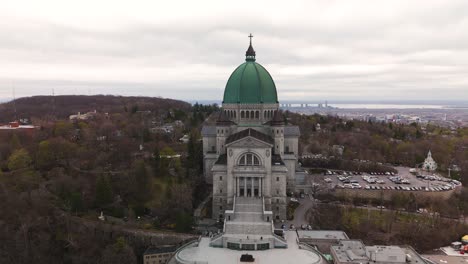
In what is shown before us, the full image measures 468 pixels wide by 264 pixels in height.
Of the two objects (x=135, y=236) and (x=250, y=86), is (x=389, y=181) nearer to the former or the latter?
(x=250, y=86)

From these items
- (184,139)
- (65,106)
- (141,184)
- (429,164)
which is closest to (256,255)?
(141,184)

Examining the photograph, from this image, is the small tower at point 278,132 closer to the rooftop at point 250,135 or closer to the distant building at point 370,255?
the rooftop at point 250,135

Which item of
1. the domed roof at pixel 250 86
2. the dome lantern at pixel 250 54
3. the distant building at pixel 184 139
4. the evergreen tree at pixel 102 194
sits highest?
the dome lantern at pixel 250 54

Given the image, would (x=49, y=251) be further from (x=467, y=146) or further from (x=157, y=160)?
(x=467, y=146)

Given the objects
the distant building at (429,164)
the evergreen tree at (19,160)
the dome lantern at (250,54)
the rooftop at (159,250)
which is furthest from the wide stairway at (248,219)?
the distant building at (429,164)

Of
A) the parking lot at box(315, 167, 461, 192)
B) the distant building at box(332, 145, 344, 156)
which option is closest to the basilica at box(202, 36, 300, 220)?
the parking lot at box(315, 167, 461, 192)
